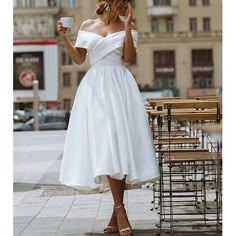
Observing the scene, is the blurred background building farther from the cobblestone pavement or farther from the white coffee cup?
the white coffee cup

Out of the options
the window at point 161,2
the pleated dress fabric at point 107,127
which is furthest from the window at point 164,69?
the pleated dress fabric at point 107,127

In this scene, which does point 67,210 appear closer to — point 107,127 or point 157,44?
point 107,127

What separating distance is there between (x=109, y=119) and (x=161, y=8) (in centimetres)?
4367

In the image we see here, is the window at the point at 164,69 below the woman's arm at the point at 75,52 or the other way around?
the other way around

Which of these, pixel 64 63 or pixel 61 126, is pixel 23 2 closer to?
pixel 64 63

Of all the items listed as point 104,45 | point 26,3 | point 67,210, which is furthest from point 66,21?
point 26,3

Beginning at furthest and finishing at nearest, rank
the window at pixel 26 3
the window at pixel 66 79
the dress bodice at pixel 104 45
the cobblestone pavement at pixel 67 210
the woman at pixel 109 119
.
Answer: the window at pixel 66 79
the window at pixel 26 3
the cobblestone pavement at pixel 67 210
the dress bodice at pixel 104 45
the woman at pixel 109 119

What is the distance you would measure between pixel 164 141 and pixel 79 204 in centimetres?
88

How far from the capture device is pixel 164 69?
4794cm

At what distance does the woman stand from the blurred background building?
42033mm

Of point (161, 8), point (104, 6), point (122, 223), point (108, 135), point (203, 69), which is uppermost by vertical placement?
point (161, 8)

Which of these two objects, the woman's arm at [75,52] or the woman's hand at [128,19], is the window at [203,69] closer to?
the woman's arm at [75,52]

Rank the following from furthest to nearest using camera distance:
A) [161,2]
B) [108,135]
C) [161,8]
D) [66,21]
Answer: [161,2] → [161,8] → [108,135] → [66,21]

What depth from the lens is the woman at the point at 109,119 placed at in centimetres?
408
